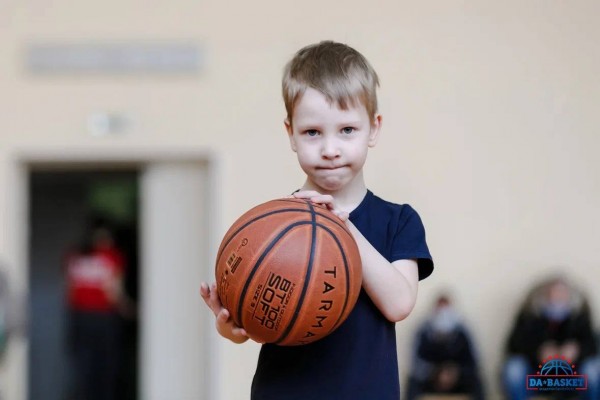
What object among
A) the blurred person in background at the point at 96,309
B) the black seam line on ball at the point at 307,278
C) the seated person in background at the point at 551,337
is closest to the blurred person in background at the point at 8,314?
the blurred person in background at the point at 96,309

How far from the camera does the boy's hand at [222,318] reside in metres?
2.98

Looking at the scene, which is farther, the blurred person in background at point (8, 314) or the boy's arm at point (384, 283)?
the blurred person in background at point (8, 314)

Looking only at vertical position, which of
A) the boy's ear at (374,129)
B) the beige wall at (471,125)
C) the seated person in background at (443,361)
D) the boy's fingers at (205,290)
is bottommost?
the seated person in background at (443,361)

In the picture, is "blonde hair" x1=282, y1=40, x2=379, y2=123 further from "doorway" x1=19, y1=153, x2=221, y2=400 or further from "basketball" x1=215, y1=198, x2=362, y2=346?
"doorway" x1=19, y1=153, x2=221, y2=400

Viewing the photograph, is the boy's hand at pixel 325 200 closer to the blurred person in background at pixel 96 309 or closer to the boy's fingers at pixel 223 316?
the boy's fingers at pixel 223 316

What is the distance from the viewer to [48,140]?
342 inches

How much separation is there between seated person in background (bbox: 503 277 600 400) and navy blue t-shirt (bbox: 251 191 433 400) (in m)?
4.58

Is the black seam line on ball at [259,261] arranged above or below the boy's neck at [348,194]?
below

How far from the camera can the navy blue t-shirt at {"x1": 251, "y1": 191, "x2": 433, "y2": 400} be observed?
3.03 m

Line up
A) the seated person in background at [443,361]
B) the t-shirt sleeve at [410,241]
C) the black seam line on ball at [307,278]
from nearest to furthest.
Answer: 1. the black seam line on ball at [307,278]
2. the t-shirt sleeve at [410,241]
3. the seated person in background at [443,361]

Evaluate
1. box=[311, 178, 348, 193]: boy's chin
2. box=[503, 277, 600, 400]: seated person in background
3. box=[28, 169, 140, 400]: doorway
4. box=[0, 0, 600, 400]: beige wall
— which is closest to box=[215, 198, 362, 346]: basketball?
box=[311, 178, 348, 193]: boy's chin

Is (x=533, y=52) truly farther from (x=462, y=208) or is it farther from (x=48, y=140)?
(x=48, y=140)

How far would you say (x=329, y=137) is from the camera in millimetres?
2994

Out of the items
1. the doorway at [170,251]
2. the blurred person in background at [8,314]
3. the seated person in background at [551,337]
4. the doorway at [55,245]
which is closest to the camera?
the seated person in background at [551,337]
